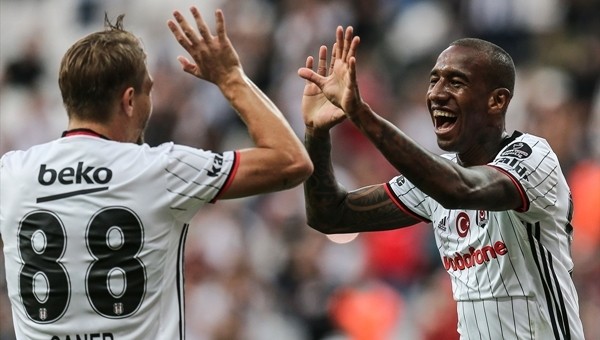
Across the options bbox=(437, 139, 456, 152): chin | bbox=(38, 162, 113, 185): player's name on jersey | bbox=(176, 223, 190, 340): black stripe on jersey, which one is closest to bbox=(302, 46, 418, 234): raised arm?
bbox=(437, 139, 456, 152): chin

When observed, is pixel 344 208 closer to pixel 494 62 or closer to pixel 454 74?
pixel 454 74

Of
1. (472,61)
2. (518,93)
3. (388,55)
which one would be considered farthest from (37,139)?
(472,61)

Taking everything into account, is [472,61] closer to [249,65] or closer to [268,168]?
[268,168]

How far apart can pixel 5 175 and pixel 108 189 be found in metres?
0.47

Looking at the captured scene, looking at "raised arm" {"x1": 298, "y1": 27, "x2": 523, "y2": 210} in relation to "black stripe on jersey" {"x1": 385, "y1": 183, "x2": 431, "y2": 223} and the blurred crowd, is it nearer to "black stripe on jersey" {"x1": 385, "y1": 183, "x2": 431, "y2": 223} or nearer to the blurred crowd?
"black stripe on jersey" {"x1": 385, "y1": 183, "x2": 431, "y2": 223}

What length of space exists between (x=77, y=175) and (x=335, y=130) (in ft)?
28.3

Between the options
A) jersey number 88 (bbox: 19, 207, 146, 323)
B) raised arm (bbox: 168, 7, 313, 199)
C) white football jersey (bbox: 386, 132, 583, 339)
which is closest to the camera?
jersey number 88 (bbox: 19, 207, 146, 323)

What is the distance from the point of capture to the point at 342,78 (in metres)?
5.27

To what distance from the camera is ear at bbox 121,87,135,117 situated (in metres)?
4.78

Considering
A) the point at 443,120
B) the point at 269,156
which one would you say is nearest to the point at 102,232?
the point at 269,156

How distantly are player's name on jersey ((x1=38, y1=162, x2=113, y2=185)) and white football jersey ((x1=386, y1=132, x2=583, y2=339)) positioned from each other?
71.0 inches

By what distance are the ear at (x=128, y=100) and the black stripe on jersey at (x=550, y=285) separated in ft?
6.41

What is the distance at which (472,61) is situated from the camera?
5.85 metres

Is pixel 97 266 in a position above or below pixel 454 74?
below
